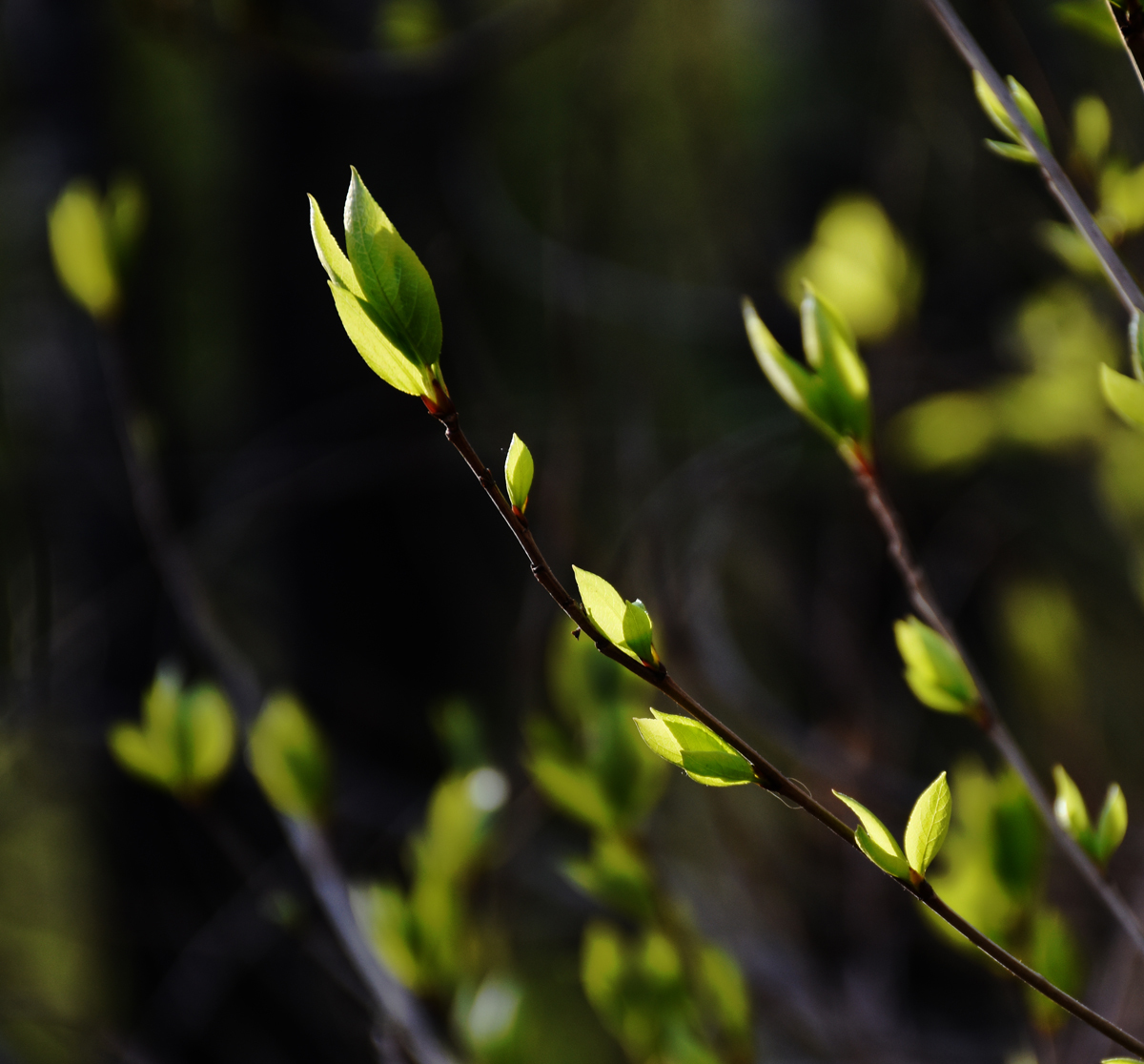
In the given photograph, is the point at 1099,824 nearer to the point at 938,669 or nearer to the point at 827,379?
the point at 938,669

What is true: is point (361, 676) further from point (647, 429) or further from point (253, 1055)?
point (647, 429)

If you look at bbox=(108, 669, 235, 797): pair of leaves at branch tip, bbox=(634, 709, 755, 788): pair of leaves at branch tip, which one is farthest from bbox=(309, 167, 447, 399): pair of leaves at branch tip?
bbox=(108, 669, 235, 797): pair of leaves at branch tip

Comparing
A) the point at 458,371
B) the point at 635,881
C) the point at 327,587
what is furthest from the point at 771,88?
the point at 635,881

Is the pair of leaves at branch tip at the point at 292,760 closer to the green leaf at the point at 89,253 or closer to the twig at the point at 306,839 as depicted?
the twig at the point at 306,839

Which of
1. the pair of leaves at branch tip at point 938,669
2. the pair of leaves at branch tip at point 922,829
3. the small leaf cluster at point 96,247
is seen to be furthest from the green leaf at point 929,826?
the small leaf cluster at point 96,247

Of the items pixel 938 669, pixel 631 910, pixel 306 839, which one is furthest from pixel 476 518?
pixel 938 669
